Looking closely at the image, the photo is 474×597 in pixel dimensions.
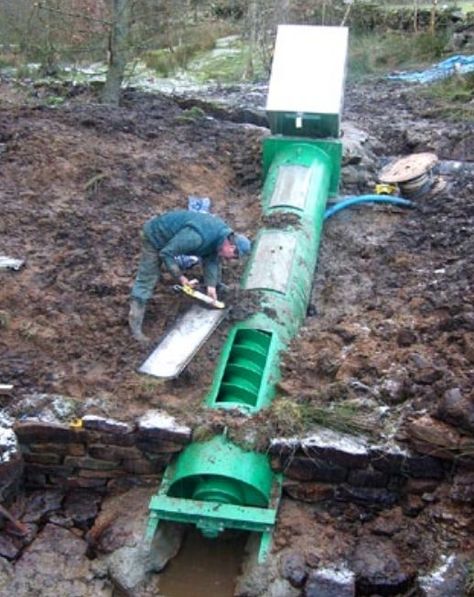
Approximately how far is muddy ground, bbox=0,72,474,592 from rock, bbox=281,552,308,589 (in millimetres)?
118

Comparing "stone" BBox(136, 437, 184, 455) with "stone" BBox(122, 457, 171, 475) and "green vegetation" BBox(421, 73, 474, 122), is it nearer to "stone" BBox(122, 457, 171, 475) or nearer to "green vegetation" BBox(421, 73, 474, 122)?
"stone" BBox(122, 457, 171, 475)

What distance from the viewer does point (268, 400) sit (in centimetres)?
559

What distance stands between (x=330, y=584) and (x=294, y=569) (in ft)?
0.82

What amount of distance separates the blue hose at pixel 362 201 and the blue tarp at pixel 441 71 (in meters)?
5.59

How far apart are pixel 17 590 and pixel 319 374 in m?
2.59

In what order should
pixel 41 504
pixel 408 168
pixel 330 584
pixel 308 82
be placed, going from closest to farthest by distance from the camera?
pixel 330 584 → pixel 41 504 → pixel 308 82 → pixel 408 168

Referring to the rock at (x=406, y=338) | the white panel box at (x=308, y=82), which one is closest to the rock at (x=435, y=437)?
the rock at (x=406, y=338)

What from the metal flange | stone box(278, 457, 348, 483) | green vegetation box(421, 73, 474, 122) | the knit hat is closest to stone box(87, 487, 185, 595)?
stone box(278, 457, 348, 483)

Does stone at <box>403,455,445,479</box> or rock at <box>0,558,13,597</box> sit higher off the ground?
stone at <box>403,455,445,479</box>

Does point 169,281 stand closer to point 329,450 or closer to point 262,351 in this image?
point 262,351

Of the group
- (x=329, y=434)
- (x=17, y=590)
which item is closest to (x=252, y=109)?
(x=329, y=434)

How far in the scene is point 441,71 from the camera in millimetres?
14039

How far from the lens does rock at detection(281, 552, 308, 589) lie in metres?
4.83

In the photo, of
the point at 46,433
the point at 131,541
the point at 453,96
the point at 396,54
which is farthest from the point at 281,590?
the point at 396,54
